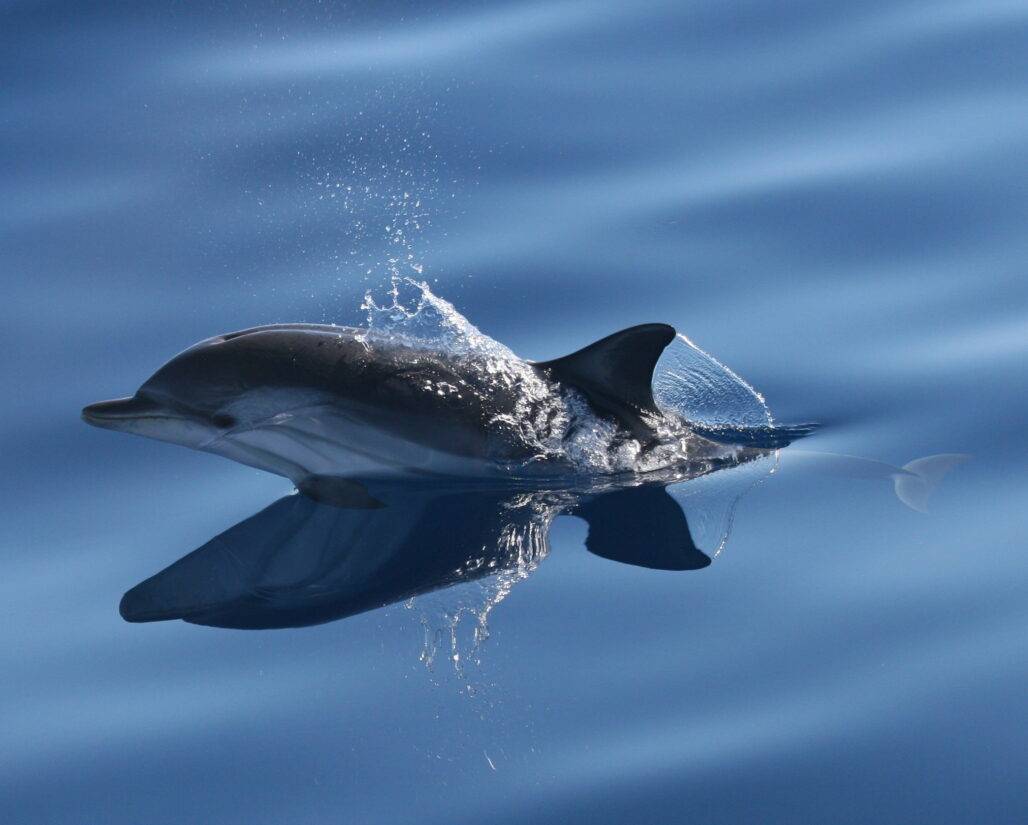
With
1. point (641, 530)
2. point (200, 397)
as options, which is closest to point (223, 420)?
point (200, 397)

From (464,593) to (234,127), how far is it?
5.59m

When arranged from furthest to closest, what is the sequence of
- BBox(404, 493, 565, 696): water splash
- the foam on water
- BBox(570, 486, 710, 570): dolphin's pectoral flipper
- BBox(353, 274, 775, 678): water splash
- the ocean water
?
the foam on water, BBox(570, 486, 710, 570): dolphin's pectoral flipper, BBox(353, 274, 775, 678): water splash, BBox(404, 493, 565, 696): water splash, the ocean water

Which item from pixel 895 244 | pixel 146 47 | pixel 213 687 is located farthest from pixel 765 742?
pixel 146 47

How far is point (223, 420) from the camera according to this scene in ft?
23.5

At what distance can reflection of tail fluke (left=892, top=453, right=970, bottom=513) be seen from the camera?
7105 mm

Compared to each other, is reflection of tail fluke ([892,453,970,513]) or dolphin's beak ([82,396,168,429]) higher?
dolphin's beak ([82,396,168,429])

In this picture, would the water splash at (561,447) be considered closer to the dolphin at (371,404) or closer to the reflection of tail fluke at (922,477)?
the dolphin at (371,404)

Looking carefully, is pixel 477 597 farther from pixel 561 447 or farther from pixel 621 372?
pixel 621 372

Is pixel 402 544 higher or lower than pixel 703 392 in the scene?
lower

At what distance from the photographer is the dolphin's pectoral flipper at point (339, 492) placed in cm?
712

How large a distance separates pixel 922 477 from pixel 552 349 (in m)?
2.10

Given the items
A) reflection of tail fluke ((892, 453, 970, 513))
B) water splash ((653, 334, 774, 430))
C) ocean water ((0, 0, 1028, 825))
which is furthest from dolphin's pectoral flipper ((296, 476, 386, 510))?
reflection of tail fluke ((892, 453, 970, 513))

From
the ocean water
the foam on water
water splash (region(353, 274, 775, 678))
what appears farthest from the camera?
the foam on water

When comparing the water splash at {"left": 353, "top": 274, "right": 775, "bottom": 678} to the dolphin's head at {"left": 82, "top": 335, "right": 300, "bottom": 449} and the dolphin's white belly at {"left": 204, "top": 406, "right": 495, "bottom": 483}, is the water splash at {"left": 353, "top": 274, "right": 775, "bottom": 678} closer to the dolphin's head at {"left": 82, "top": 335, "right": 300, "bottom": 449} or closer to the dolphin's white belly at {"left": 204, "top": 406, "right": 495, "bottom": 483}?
the dolphin's white belly at {"left": 204, "top": 406, "right": 495, "bottom": 483}
